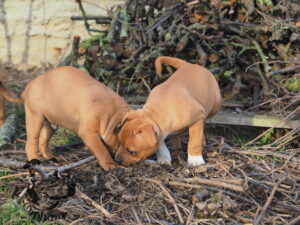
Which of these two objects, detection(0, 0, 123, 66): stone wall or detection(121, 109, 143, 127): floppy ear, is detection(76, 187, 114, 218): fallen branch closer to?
detection(121, 109, 143, 127): floppy ear

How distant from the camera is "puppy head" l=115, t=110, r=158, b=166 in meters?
4.10

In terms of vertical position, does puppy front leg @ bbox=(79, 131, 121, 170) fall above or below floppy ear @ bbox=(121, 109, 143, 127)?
below

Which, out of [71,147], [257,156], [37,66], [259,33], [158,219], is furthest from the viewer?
[37,66]

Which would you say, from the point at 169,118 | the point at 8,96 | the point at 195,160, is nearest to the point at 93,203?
the point at 169,118

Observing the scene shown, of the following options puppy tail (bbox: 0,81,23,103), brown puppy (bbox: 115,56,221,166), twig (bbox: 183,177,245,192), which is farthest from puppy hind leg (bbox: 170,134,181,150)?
puppy tail (bbox: 0,81,23,103)

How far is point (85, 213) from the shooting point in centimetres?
353

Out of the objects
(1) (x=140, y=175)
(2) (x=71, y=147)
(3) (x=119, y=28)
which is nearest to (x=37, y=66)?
(3) (x=119, y=28)

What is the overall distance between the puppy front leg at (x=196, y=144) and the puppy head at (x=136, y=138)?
0.47 m

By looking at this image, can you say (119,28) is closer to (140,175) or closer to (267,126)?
(267,126)

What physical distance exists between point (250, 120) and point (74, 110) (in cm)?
214

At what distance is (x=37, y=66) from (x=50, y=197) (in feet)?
16.8

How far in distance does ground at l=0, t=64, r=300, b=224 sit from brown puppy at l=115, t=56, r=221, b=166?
16cm

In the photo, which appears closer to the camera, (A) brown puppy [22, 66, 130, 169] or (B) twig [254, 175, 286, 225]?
(B) twig [254, 175, 286, 225]

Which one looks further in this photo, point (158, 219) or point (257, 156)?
point (257, 156)
